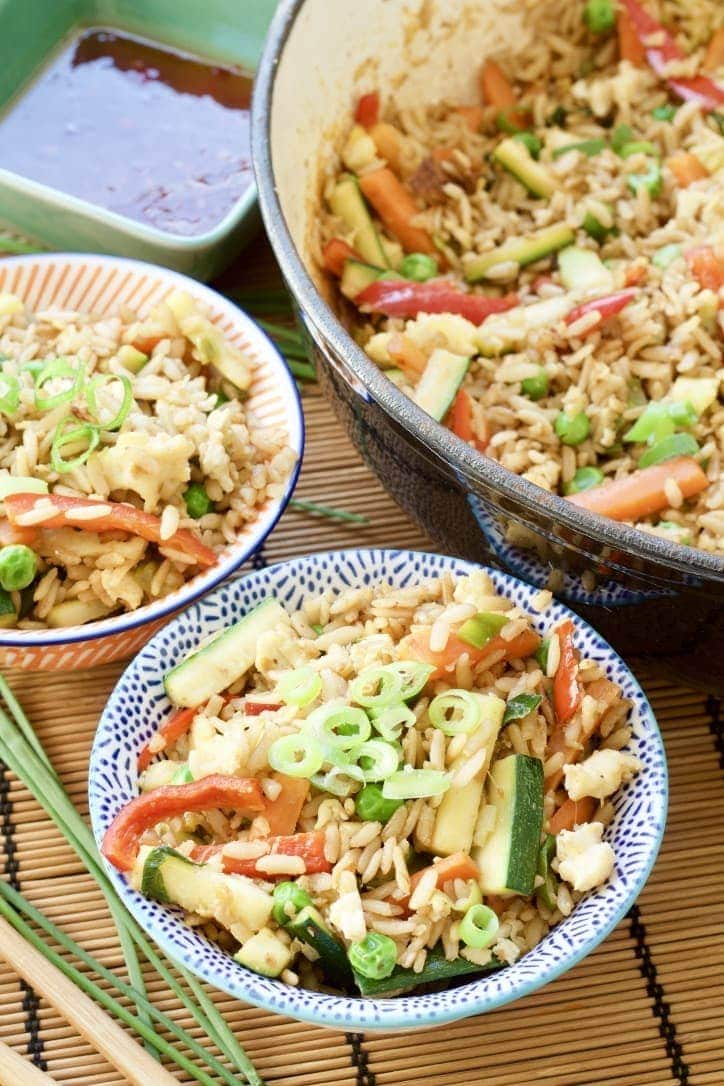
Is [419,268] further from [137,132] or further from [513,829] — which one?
[513,829]

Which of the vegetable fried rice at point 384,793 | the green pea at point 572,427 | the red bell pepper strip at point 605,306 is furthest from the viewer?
the red bell pepper strip at point 605,306

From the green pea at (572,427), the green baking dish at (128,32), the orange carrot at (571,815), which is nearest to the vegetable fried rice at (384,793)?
the orange carrot at (571,815)

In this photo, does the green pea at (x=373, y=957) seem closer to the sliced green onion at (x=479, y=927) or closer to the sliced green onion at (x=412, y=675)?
the sliced green onion at (x=479, y=927)

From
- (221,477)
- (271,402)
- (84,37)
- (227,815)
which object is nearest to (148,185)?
(84,37)

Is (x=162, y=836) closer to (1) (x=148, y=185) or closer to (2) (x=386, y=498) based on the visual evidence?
(2) (x=386, y=498)

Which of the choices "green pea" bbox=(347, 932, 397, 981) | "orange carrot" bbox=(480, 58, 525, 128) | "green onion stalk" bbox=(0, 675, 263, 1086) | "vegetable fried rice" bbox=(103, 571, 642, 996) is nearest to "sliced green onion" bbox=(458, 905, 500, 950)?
"vegetable fried rice" bbox=(103, 571, 642, 996)

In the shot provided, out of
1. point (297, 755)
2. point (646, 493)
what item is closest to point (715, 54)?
point (646, 493)
